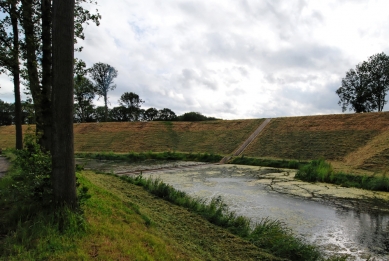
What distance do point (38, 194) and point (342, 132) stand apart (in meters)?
24.7

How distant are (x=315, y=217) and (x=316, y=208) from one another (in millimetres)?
1043

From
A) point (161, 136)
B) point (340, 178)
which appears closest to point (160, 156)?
point (161, 136)

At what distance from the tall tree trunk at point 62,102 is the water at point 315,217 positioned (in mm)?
5201

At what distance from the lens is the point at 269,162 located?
19.8 metres

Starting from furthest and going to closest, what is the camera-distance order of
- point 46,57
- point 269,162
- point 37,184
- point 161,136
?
point 161,136
point 269,162
point 46,57
point 37,184

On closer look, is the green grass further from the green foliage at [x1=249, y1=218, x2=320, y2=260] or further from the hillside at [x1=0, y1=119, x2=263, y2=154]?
the green foliage at [x1=249, y1=218, x2=320, y2=260]

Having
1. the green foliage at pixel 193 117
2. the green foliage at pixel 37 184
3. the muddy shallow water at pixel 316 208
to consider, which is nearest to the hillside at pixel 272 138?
the muddy shallow water at pixel 316 208

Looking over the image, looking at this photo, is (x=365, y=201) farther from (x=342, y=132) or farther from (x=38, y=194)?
(x=342, y=132)

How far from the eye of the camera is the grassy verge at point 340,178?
11711mm

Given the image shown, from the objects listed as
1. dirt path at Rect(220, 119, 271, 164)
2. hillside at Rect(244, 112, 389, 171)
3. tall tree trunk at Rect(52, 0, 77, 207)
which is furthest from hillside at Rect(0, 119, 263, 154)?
tall tree trunk at Rect(52, 0, 77, 207)

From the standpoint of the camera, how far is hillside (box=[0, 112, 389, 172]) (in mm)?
19109

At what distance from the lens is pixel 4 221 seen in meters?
4.01

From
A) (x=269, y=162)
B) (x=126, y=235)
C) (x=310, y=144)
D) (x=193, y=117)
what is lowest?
(x=269, y=162)

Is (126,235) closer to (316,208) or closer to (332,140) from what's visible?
(316,208)
